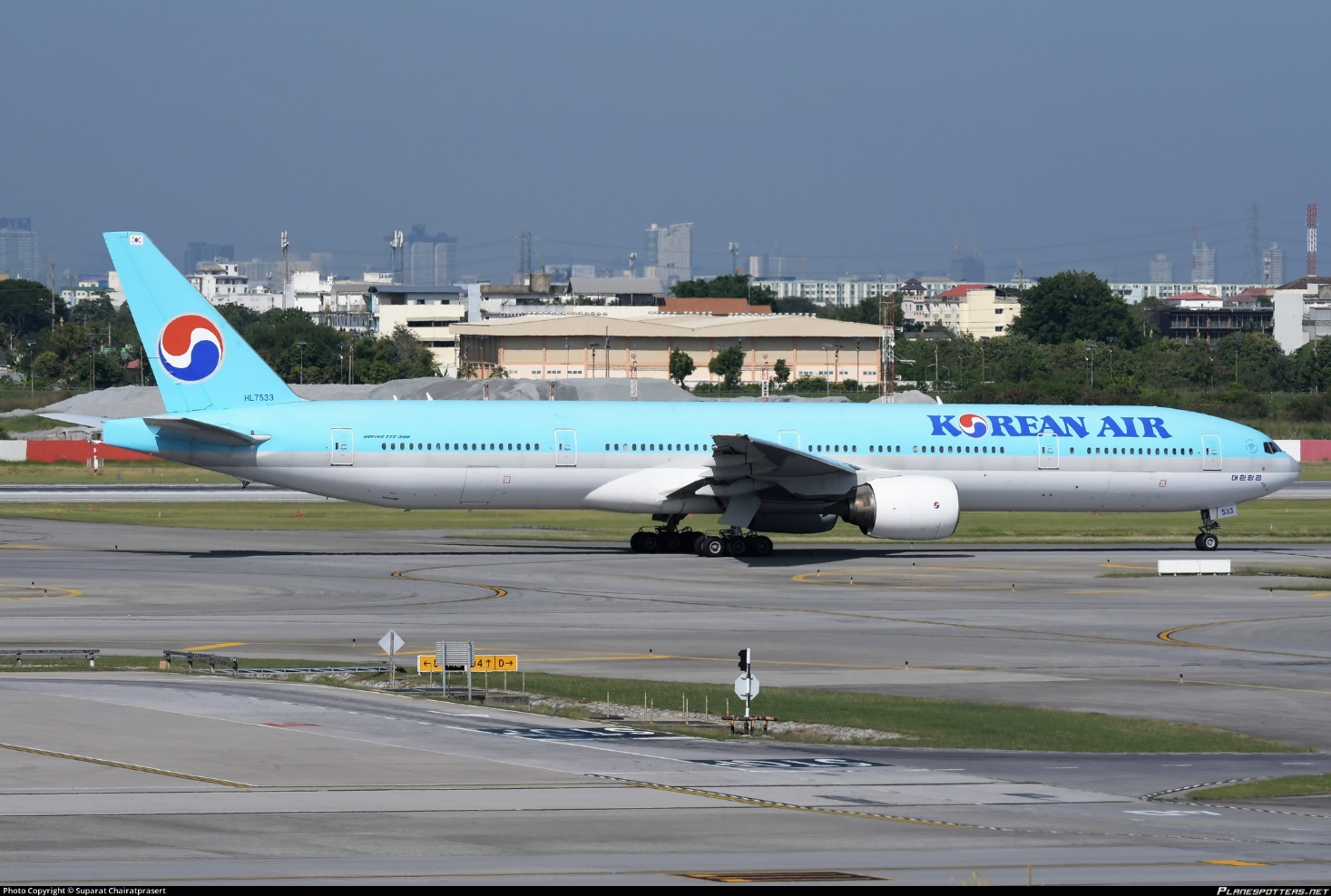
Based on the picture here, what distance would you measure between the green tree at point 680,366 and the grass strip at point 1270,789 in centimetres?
12388

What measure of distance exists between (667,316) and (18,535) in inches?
5638

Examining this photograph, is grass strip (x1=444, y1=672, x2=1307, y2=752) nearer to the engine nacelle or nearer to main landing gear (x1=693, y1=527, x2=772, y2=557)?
the engine nacelle

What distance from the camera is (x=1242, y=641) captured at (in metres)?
31.3

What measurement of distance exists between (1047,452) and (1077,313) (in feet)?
492

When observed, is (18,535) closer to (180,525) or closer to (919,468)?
(180,525)

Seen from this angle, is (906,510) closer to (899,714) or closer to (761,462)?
(761,462)

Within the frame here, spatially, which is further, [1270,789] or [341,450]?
[341,450]

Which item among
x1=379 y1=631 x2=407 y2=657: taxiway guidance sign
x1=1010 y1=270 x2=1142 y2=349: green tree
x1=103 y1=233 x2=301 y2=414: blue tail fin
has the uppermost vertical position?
x1=1010 y1=270 x2=1142 y2=349: green tree

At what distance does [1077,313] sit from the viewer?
19188 cm

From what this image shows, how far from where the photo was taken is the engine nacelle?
4375 centimetres

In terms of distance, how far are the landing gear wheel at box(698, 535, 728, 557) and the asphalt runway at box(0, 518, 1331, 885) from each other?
9.63 ft

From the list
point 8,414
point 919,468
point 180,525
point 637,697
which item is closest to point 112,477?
point 180,525

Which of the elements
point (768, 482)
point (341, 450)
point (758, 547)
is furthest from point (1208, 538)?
point (341, 450)

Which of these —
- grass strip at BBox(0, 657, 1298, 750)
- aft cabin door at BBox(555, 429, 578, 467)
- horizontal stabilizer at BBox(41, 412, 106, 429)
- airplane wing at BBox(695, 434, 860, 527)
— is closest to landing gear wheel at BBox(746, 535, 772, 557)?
airplane wing at BBox(695, 434, 860, 527)
